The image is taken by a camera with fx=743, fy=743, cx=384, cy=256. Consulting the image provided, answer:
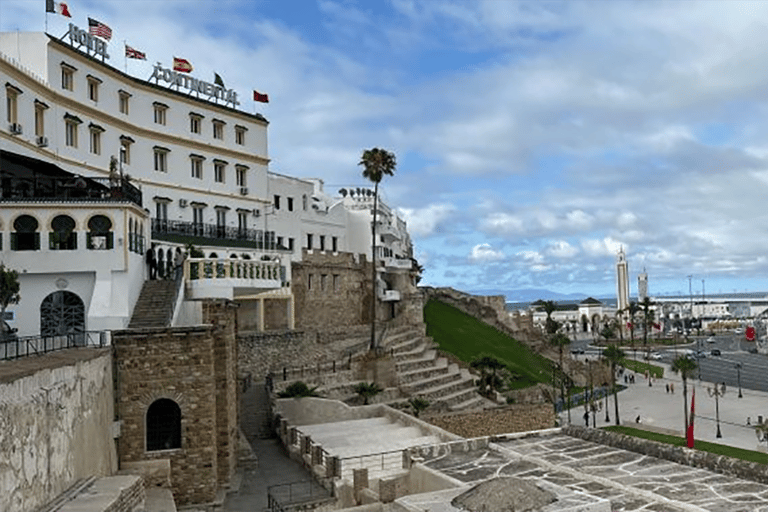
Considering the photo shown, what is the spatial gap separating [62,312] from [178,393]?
5463 millimetres

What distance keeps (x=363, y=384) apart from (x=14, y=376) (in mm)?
26905

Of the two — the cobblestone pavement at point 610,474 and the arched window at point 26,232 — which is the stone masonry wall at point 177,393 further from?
the cobblestone pavement at point 610,474

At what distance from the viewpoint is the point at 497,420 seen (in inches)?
1377

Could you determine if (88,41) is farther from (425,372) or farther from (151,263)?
(425,372)

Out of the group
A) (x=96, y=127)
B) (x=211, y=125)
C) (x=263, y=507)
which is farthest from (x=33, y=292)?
(x=211, y=125)

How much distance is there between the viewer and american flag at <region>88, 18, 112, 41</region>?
120ft

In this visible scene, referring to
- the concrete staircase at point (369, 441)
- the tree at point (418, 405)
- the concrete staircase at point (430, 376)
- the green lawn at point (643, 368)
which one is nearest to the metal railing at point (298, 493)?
the concrete staircase at point (369, 441)

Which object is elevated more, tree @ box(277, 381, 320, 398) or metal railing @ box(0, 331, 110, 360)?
metal railing @ box(0, 331, 110, 360)

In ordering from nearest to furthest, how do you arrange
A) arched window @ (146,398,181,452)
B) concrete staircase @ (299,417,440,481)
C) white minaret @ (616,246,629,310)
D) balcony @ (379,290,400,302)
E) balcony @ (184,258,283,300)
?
arched window @ (146,398,181,452)
concrete staircase @ (299,417,440,481)
balcony @ (184,258,283,300)
balcony @ (379,290,400,302)
white minaret @ (616,246,629,310)

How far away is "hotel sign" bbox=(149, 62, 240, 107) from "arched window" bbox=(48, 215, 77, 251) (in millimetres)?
21360

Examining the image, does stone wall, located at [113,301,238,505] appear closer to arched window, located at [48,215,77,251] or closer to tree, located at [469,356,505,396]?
arched window, located at [48,215,77,251]

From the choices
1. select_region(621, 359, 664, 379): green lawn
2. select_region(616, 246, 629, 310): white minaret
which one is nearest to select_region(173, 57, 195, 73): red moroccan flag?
select_region(621, 359, 664, 379): green lawn

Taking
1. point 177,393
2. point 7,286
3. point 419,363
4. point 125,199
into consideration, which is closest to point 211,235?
point 419,363

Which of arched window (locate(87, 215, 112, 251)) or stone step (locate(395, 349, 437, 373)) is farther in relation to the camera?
stone step (locate(395, 349, 437, 373))
